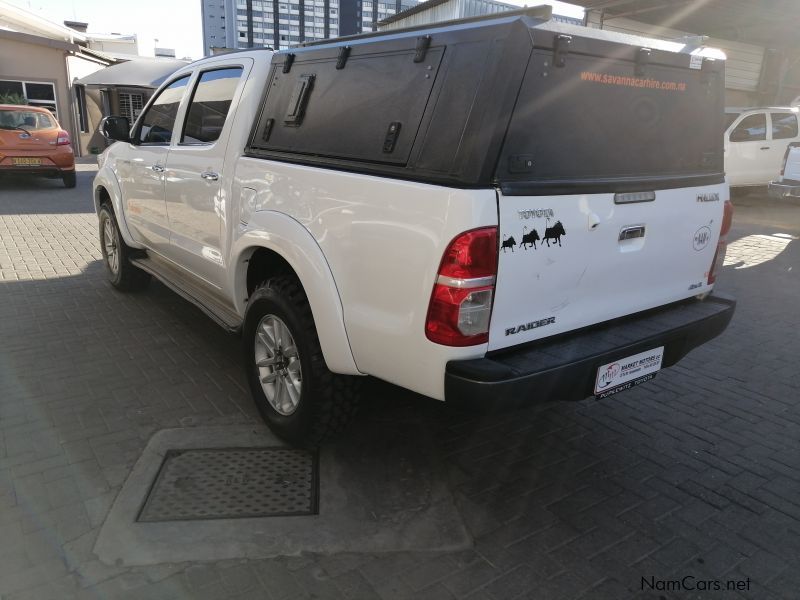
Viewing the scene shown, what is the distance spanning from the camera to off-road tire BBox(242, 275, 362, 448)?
9.58ft

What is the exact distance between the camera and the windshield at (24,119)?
12.7m

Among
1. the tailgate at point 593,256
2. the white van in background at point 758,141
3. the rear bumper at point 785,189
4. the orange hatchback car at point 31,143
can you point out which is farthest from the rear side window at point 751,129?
the orange hatchback car at point 31,143

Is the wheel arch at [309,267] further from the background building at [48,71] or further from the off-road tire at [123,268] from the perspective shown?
the background building at [48,71]

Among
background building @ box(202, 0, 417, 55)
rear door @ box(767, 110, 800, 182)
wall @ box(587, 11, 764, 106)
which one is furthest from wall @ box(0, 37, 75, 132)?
background building @ box(202, 0, 417, 55)

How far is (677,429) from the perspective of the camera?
3637 millimetres

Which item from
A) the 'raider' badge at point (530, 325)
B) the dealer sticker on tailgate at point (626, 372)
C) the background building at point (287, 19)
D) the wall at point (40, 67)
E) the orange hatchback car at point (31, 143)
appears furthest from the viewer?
the background building at point (287, 19)

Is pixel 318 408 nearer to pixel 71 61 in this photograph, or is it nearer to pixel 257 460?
pixel 257 460

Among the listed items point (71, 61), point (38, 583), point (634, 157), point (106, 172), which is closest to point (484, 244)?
point (634, 157)

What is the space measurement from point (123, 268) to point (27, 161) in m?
9.29

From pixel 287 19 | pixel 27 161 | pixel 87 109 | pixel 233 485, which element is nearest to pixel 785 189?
pixel 233 485

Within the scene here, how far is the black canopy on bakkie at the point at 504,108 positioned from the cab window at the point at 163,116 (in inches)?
53.7

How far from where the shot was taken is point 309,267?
2.82 m

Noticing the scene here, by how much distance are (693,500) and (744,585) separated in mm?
565

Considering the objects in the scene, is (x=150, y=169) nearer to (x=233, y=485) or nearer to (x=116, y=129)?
(x=116, y=129)
